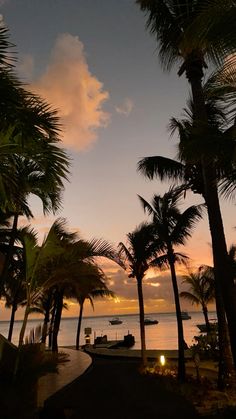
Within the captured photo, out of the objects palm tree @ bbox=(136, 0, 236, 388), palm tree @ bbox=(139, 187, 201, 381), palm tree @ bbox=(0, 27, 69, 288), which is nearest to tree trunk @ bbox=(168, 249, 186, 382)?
palm tree @ bbox=(139, 187, 201, 381)

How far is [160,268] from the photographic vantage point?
687 inches

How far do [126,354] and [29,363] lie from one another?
15.6 m

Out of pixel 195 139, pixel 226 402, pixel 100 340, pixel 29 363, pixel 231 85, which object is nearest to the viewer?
pixel 231 85

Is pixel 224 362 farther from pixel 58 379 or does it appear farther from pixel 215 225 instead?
pixel 58 379

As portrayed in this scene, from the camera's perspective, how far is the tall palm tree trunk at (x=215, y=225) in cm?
802

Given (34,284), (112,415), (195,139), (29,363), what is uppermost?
(195,139)

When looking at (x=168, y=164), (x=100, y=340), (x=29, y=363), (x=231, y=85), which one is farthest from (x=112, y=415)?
(x=100, y=340)

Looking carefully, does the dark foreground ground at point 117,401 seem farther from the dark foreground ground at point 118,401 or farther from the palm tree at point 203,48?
the palm tree at point 203,48

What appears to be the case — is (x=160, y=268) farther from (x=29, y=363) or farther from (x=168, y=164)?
(x=29, y=363)

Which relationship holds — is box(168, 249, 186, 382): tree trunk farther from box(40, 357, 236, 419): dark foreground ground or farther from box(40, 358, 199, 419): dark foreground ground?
box(40, 358, 199, 419): dark foreground ground

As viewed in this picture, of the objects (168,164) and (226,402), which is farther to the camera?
(168,164)

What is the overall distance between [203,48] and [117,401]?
8.37 m

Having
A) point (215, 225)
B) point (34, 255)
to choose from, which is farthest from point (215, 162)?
point (34, 255)

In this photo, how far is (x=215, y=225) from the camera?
29.2 feet
